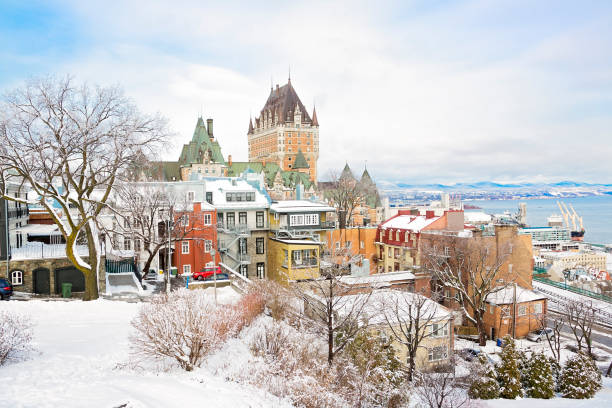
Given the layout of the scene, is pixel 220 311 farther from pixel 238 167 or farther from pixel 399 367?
pixel 238 167

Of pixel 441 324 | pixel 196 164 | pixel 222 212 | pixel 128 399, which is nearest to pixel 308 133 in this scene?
pixel 196 164

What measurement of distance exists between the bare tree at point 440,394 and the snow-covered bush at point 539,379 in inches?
116

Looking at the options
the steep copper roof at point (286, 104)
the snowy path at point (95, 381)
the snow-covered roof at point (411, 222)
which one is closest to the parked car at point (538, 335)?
the snow-covered roof at point (411, 222)

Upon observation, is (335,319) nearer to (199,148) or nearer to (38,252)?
(38,252)

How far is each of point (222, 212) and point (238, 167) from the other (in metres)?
86.2

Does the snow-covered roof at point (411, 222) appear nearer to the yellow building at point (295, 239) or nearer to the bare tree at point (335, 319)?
the yellow building at point (295, 239)

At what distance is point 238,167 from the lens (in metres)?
124

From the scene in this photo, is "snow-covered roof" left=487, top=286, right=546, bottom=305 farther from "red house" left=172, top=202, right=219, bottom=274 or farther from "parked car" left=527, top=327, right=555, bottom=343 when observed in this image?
"red house" left=172, top=202, right=219, bottom=274

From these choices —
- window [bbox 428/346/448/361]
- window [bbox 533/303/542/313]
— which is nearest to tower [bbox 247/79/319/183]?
window [bbox 533/303/542/313]

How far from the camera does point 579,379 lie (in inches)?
822

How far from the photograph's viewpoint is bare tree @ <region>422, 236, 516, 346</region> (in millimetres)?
33469

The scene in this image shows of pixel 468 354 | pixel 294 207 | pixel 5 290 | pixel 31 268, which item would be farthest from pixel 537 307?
pixel 5 290

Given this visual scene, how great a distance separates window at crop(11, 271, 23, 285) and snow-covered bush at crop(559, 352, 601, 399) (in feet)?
94.7

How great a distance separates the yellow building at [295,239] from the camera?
3597cm
